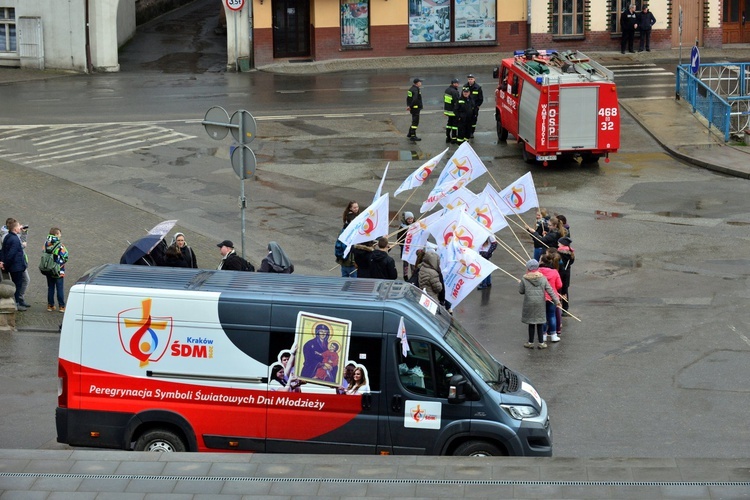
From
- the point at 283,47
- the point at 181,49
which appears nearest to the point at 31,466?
the point at 283,47

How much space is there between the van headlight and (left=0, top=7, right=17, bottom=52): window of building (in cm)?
3363

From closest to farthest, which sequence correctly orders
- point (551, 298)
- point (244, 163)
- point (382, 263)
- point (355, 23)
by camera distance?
point (551, 298) → point (244, 163) → point (382, 263) → point (355, 23)

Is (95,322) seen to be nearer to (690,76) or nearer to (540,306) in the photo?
(540,306)

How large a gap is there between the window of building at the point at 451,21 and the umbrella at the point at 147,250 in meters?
27.6

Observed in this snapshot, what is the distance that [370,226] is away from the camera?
56.4ft

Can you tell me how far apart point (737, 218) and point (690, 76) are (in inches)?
418

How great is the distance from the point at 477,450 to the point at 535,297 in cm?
476

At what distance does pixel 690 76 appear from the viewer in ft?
106

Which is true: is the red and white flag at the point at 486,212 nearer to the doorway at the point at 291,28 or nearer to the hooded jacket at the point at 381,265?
the hooded jacket at the point at 381,265

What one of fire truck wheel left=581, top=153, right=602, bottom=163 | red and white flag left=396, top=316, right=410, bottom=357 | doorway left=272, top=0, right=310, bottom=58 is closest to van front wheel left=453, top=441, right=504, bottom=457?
red and white flag left=396, top=316, right=410, bottom=357

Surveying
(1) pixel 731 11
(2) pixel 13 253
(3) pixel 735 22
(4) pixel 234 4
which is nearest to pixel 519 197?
(2) pixel 13 253

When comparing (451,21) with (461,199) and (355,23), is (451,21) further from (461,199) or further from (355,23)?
(461,199)

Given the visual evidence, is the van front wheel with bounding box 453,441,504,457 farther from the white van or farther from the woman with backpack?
the woman with backpack

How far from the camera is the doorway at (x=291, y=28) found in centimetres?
4244
